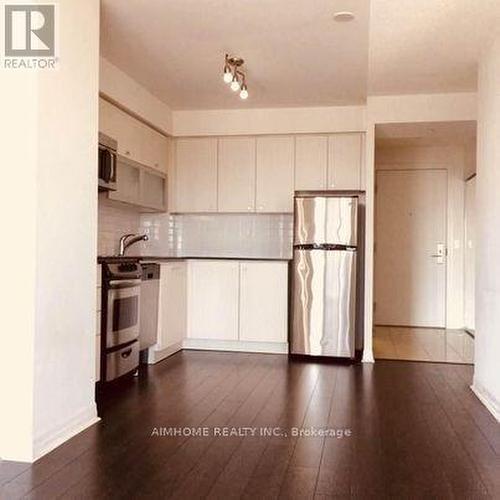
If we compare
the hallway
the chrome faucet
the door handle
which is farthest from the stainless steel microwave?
the door handle

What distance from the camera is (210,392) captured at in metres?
3.55

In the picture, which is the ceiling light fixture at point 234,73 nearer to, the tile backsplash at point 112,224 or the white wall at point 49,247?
the white wall at point 49,247

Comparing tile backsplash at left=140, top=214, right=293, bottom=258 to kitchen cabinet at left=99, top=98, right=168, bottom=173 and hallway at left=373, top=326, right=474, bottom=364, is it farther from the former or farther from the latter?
hallway at left=373, top=326, right=474, bottom=364

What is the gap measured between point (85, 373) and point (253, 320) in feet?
7.85

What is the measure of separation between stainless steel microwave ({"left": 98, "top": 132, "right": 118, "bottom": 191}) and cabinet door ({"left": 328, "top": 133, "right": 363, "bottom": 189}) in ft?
6.97

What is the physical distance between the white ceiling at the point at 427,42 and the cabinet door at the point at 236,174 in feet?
4.73

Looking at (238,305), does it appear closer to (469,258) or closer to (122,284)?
(122,284)

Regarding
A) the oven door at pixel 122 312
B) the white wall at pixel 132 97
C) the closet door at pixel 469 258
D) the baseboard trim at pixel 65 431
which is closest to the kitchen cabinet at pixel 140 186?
the white wall at pixel 132 97

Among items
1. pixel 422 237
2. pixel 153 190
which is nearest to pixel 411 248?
pixel 422 237

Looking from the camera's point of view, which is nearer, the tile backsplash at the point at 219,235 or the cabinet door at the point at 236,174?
the cabinet door at the point at 236,174

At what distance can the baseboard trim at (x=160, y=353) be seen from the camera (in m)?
4.45

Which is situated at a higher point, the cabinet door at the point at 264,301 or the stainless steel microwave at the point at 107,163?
the stainless steel microwave at the point at 107,163

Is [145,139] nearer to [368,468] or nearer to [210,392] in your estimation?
[210,392]

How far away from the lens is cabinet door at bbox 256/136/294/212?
5.34m
